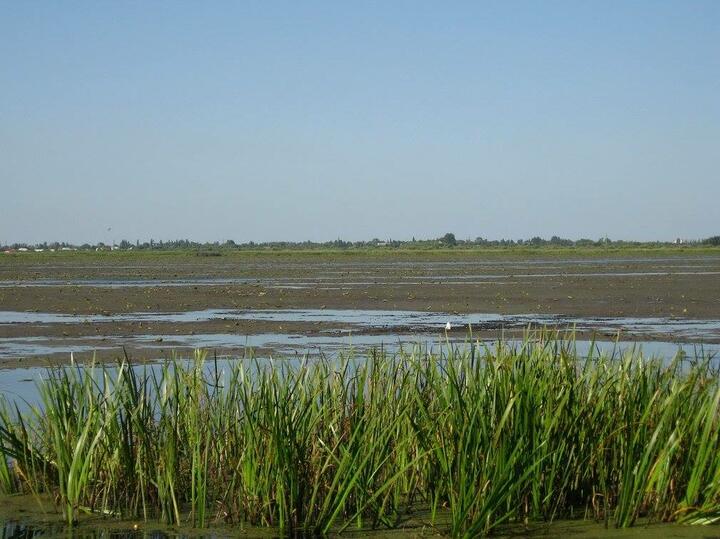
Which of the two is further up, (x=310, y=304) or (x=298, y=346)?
(x=310, y=304)

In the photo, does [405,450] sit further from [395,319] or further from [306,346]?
[395,319]

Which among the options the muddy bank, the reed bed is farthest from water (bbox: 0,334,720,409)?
the reed bed

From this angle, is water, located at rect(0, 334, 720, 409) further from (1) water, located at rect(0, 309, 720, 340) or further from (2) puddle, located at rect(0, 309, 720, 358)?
(1) water, located at rect(0, 309, 720, 340)

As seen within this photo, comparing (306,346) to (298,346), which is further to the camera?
(298,346)

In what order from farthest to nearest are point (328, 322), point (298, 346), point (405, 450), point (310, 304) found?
point (310, 304) → point (328, 322) → point (298, 346) → point (405, 450)

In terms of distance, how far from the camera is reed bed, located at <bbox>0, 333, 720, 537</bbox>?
7211 mm

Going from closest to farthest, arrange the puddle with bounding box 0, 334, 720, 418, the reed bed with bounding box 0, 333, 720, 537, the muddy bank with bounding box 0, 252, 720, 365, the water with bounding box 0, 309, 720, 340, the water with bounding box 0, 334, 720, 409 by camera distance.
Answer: the reed bed with bounding box 0, 333, 720, 537
the water with bounding box 0, 334, 720, 409
the puddle with bounding box 0, 334, 720, 418
the muddy bank with bounding box 0, 252, 720, 365
the water with bounding box 0, 309, 720, 340

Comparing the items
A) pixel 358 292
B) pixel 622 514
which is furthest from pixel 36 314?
pixel 622 514

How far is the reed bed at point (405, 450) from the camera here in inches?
284

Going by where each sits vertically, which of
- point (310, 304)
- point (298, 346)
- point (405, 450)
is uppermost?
point (405, 450)

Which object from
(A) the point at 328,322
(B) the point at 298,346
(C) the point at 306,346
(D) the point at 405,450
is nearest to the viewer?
(D) the point at 405,450

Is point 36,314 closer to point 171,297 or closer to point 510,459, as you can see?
point 171,297

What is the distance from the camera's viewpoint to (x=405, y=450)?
306 inches

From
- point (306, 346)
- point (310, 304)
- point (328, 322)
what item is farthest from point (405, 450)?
point (310, 304)
